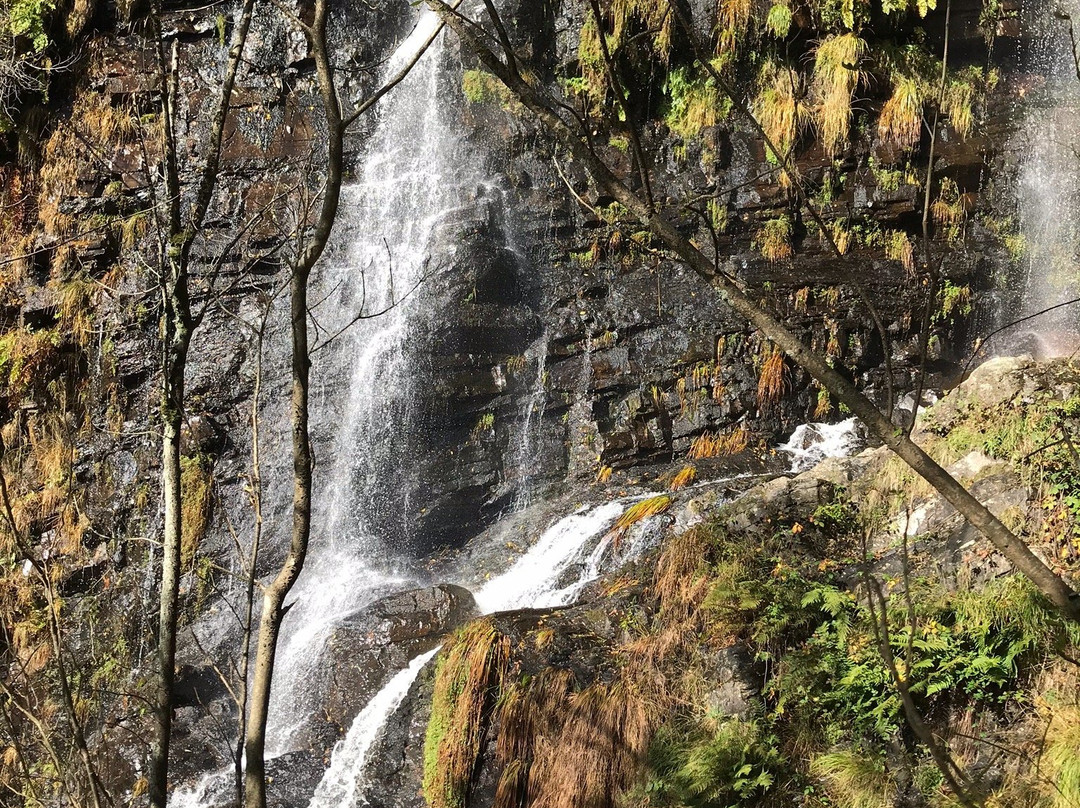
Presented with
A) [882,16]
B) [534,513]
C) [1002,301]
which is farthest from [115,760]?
[882,16]

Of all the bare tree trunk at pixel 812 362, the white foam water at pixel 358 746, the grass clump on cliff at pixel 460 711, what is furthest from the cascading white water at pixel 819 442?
the bare tree trunk at pixel 812 362

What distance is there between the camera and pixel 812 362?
219cm

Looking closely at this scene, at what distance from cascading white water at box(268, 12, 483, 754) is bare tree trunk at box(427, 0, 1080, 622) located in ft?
22.6

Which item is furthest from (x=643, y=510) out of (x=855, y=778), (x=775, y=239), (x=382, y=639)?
(x=775, y=239)

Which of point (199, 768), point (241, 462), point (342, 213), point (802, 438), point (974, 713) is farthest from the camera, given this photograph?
point (342, 213)

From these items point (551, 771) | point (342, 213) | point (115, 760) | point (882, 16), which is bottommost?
point (115, 760)

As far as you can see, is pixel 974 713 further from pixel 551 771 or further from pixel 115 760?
pixel 115 760

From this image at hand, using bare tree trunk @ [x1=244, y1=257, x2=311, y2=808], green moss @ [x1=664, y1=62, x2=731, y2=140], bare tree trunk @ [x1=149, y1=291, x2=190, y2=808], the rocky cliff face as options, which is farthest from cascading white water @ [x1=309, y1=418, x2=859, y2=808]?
green moss @ [x1=664, y1=62, x2=731, y2=140]

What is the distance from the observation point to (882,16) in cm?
1120

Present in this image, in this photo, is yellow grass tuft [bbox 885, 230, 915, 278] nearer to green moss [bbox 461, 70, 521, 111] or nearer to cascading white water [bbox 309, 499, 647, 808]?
cascading white water [bbox 309, 499, 647, 808]

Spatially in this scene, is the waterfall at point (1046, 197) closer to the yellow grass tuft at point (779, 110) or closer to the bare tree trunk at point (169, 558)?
the yellow grass tuft at point (779, 110)

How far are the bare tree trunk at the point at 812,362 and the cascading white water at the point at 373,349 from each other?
22.6ft

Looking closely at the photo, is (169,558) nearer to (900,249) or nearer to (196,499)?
(196,499)

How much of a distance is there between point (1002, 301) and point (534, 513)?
21.3ft
